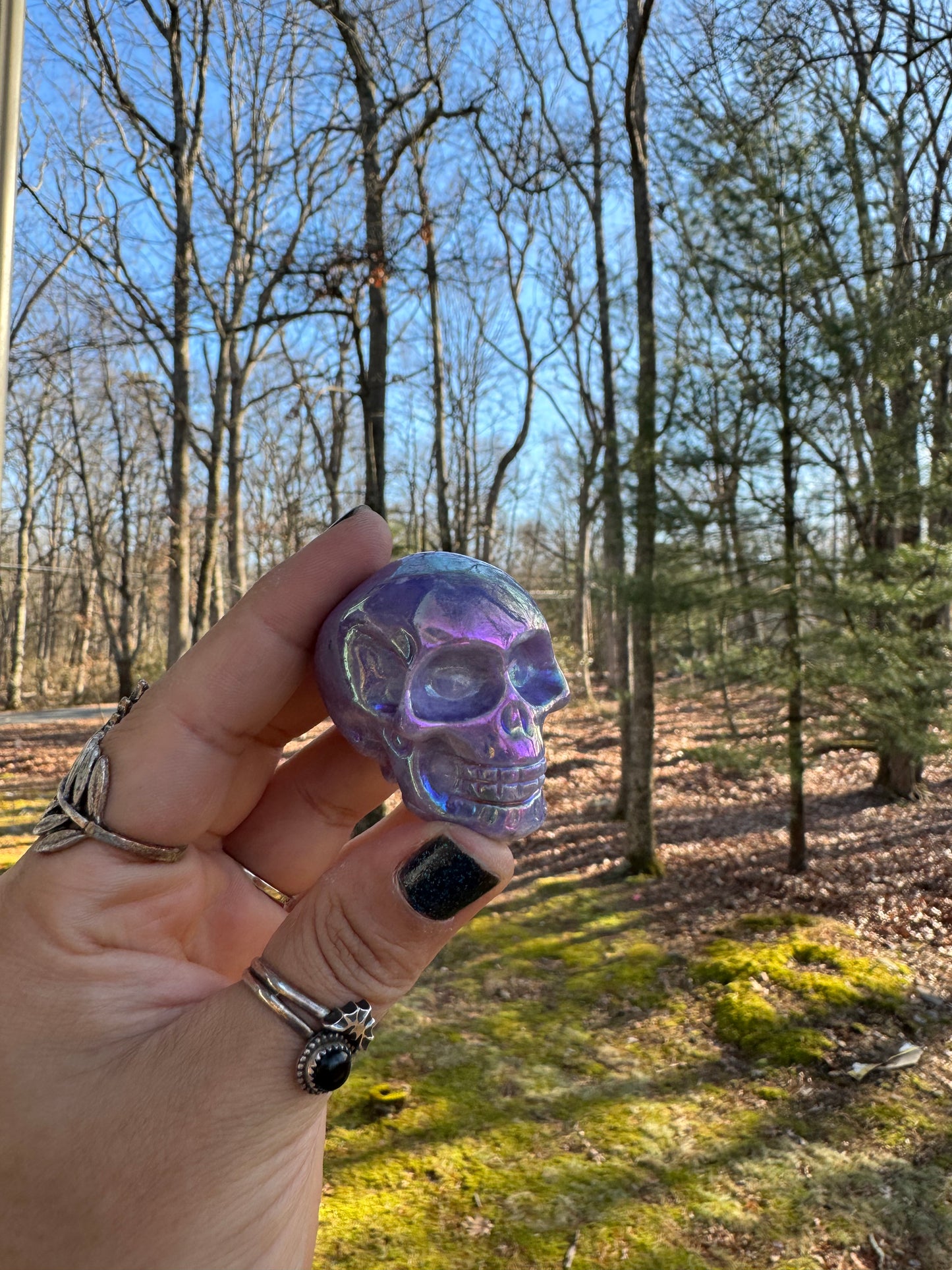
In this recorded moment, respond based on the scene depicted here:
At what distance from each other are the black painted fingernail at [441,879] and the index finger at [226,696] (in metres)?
0.55

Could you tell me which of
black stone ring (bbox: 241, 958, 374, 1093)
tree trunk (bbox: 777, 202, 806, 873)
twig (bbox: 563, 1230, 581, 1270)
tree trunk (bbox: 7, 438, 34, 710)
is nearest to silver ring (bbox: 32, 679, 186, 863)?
black stone ring (bbox: 241, 958, 374, 1093)

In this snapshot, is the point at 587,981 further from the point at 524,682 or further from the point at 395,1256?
the point at 524,682

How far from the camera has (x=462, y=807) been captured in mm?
1702

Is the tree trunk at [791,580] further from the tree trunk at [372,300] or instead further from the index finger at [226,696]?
the index finger at [226,696]

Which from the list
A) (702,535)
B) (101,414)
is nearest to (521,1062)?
(702,535)

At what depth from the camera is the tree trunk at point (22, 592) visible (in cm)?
2298

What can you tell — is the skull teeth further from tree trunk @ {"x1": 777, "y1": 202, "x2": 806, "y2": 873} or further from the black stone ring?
tree trunk @ {"x1": 777, "y1": 202, "x2": 806, "y2": 873}

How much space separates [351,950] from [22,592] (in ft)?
86.3

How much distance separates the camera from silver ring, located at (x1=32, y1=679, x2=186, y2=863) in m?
1.62

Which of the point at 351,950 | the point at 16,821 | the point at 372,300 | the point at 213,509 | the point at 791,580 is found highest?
the point at 372,300

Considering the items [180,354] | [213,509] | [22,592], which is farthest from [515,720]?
[22,592]

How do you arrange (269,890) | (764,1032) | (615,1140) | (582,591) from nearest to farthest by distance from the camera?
1. (269,890)
2. (615,1140)
3. (764,1032)
4. (582,591)

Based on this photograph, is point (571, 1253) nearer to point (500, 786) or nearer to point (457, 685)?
point (500, 786)

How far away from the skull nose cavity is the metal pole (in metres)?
2.01
